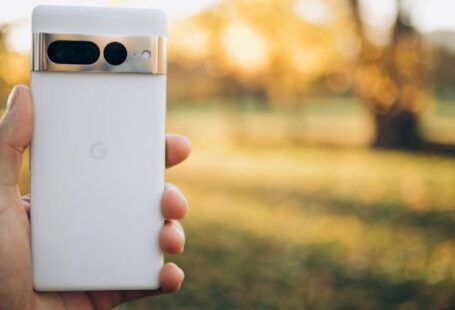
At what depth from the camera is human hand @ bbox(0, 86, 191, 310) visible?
2.18 m

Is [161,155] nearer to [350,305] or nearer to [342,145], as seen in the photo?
[350,305]

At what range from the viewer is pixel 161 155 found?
2.30 meters

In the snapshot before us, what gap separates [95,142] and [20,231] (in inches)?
15.8

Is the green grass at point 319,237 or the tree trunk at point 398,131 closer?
the green grass at point 319,237

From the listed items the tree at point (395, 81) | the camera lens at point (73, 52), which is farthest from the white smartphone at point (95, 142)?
the tree at point (395, 81)

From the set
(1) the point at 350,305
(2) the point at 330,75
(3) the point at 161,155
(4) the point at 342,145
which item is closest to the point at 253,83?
(2) the point at 330,75

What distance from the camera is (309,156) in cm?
1399

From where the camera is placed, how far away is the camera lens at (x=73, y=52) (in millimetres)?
2236

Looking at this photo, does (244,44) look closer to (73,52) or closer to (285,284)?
(285,284)

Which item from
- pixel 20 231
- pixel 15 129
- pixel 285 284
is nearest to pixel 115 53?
pixel 15 129

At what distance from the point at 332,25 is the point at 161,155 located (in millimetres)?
14236

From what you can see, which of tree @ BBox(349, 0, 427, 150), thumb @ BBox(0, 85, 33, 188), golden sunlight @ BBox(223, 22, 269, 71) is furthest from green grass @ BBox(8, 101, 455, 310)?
golden sunlight @ BBox(223, 22, 269, 71)

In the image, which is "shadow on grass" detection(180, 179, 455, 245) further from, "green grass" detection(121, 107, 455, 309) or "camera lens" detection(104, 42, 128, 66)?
"camera lens" detection(104, 42, 128, 66)

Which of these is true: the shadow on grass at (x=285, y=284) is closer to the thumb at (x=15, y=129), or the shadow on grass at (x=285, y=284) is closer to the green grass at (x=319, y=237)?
the green grass at (x=319, y=237)
